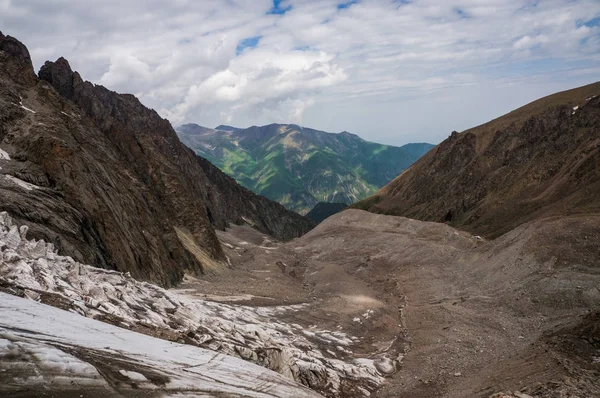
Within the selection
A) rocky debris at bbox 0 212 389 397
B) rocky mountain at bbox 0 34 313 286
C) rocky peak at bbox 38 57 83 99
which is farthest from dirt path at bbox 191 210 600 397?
rocky peak at bbox 38 57 83 99

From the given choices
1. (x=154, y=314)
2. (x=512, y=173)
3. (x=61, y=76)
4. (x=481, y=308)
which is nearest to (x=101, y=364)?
(x=154, y=314)

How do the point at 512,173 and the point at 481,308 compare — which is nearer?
the point at 481,308

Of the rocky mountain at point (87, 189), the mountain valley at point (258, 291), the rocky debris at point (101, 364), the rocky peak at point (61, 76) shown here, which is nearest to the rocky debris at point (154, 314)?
the mountain valley at point (258, 291)

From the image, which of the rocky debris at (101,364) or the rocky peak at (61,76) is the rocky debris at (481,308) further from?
the rocky peak at (61,76)

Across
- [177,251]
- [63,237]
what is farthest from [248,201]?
[63,237]

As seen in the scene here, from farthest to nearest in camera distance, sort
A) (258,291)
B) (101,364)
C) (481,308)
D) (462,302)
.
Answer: (258,291), (462,302), (481,308), (101,364)

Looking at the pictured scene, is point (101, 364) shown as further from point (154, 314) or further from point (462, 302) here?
point (462, 302)

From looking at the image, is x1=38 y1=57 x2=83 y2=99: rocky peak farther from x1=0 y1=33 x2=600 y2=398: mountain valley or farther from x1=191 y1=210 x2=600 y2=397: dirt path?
x1=191 y1=210 x2=600 y2=397: dirt path

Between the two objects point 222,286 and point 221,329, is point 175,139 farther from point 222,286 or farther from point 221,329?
point 221,329
